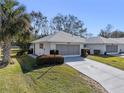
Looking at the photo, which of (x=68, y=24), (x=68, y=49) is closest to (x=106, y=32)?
(x=68, y=24)

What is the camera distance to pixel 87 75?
17.0 meters

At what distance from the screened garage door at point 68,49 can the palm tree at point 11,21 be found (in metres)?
7.75

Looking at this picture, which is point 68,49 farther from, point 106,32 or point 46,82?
point 106,32

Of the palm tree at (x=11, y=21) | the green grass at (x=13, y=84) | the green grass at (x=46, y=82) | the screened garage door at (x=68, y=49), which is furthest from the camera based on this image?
the screened garage door at (x=68, y=49)

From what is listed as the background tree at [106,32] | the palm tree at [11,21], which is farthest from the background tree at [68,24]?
the palm tree at [11,21]

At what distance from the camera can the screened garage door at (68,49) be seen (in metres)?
29.2

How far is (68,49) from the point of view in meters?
30.0

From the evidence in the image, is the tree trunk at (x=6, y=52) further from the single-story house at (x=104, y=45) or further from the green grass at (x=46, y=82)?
the single-story house at (x=104, y=45)

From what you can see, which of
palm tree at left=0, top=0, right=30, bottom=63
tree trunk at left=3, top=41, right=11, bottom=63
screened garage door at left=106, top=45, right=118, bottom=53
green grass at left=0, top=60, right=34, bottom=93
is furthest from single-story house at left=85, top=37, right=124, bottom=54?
green grass at left=0, top=60, right=34, bottom=93

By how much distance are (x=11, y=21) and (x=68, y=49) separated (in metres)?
11.3

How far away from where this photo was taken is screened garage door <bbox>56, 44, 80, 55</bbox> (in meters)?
29.2

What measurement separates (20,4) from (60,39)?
8840mm

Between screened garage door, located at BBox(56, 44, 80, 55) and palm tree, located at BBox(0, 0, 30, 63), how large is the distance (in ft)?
25.4

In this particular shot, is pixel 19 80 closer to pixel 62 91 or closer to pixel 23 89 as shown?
pixel 23 89
